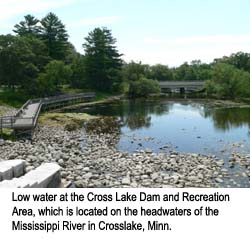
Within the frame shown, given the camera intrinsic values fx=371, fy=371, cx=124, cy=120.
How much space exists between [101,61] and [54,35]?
866cm

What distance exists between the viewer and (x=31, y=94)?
47844 millimetres

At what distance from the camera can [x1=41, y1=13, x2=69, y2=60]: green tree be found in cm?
5900

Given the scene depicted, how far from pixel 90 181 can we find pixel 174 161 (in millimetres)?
5301

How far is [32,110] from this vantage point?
33.6 metres

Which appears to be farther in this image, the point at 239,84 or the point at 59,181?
the point at 239,84

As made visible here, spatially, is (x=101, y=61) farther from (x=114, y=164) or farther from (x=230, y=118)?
(x=114, y=164)

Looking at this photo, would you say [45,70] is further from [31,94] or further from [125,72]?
[125,72]

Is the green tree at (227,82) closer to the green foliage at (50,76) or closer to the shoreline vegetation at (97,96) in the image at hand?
the shoreline vegetation at (97,96)

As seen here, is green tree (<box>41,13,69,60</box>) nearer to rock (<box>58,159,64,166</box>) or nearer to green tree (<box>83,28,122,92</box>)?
green tree (<box>83,28,122,92</box>)

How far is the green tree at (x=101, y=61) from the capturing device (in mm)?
62219

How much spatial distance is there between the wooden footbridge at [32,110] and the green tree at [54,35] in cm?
898

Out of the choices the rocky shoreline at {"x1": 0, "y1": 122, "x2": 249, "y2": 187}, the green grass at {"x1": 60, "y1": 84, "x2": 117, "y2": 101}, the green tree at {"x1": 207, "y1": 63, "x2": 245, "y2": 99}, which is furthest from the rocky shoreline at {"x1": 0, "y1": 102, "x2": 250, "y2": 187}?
the green tree at {"x1": 207, "y1": 63, "x2": 245, "y2": 99}

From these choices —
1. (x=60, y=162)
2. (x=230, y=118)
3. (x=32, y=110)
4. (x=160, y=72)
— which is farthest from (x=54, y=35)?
(x=60, y=162)

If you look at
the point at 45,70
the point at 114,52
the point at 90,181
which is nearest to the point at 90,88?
the point at 114,52
